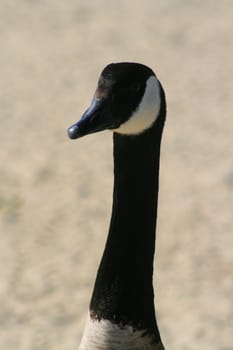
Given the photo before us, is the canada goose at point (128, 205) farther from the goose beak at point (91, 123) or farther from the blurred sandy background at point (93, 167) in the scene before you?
the blurred sandy background at point (93, 167)

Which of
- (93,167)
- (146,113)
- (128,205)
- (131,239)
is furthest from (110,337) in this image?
(93,167)

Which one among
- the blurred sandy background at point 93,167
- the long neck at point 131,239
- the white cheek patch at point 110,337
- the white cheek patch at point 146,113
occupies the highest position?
the blurred sandy background at point 93,167

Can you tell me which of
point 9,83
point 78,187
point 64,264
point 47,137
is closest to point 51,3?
point 9,83

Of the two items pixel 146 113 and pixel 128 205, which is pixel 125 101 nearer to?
pixel 146 113

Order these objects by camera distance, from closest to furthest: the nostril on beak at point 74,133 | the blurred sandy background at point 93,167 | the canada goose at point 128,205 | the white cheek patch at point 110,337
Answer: the nostril on beak at point 74,133 → the canada goose at point 128,205 → the white cheek patch at point 110,337 → the blurred sandy background at point 93,167

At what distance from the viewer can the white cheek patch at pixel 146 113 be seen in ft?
9.95

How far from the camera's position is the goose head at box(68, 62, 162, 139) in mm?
2984

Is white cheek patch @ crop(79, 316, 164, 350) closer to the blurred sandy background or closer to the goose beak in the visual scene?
the goose beak

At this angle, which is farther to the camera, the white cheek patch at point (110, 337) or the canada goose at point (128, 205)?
the white cheek patch at point (110, 337)

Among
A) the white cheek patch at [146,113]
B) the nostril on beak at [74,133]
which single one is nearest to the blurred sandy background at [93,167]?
the white cheek patch at [146,113]

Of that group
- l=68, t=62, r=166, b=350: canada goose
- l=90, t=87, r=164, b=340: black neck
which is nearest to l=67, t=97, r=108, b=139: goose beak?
l=68, t=62, r=166, b=350: canada goose

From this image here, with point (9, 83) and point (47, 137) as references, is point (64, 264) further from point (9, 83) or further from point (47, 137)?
point (9, 83)

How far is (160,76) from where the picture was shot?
648cm

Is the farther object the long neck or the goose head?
the long neck
